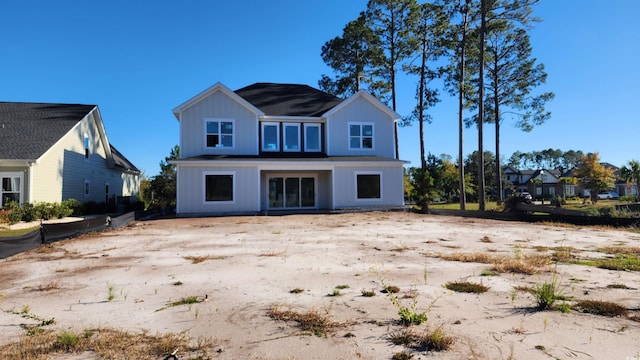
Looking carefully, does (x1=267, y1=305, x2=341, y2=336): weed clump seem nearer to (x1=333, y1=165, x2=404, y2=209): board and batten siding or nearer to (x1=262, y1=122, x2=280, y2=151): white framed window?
(x1=333, y1=165, x2=404, y2=209): board and batten siding

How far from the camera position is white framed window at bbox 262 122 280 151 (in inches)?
786

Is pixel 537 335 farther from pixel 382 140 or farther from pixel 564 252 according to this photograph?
A: pixel 382 140

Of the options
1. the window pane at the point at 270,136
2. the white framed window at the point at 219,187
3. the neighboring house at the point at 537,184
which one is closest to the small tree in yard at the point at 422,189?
the window pane at the point at 270,136

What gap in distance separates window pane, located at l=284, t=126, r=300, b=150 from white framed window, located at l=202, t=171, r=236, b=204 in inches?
157

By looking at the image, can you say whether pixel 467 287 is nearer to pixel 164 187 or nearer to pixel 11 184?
pixel 11 184

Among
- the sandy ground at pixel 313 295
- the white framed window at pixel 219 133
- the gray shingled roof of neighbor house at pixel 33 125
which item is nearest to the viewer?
the sandy ground at pixel 313 295

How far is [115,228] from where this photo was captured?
12.8m

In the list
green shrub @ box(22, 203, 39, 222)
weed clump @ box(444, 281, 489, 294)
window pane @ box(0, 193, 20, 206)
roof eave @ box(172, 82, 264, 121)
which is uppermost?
roof eave @ box(172, 82, 264, 121)

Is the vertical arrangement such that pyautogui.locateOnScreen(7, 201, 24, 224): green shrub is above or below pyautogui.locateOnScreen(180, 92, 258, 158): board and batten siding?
below

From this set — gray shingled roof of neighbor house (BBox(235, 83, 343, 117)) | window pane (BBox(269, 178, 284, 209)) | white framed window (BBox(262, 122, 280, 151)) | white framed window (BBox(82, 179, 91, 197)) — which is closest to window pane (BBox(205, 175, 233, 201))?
window pane (BBox(269, 178, 284, 209))

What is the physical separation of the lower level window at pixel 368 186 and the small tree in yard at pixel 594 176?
3194 centimetres

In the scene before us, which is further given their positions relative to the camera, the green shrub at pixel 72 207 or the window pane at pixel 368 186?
Answer: the window pane at pixel 368 186

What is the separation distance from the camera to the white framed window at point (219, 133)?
18.8 metres

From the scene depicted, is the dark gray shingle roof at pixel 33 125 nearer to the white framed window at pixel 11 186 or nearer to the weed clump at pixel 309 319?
the white framed window at pixel 11 186
